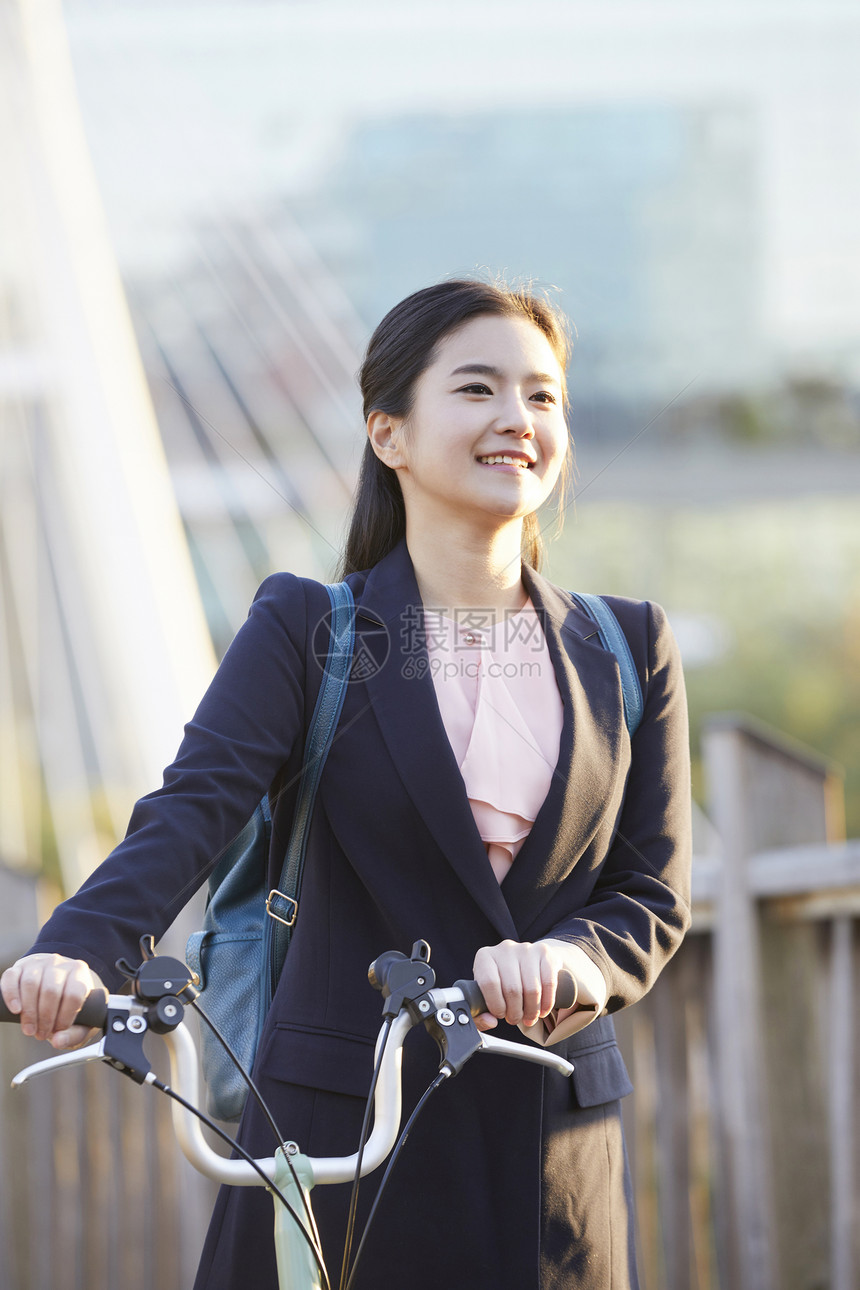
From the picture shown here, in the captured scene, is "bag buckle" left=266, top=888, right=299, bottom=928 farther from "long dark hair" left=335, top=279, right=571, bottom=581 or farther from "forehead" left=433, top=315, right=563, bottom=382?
"forehead" left=433, top=315, right=563, bottom=382

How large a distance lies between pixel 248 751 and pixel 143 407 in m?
2.82

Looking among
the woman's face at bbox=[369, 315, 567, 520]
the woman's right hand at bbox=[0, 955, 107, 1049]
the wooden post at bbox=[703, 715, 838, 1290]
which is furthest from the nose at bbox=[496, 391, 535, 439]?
the wooden post at bbox=[703, 715, 838, 1290]

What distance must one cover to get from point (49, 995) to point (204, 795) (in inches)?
9.3

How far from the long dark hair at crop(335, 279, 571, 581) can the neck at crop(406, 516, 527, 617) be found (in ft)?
0.31

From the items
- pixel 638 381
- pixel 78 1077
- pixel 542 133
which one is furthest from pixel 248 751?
pixel 542 133

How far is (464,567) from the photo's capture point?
1262 mm

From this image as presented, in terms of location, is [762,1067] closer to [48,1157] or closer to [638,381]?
[48,1157]

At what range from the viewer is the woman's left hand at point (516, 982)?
0.94 meters

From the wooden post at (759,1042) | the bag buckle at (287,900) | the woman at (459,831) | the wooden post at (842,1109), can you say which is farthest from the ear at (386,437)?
the wooden post at (842,1109)

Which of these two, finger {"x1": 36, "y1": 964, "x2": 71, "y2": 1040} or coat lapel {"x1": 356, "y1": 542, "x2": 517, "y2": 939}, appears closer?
finger {"x1": 36, "y1": 964, "x2": 71, "y2": 1040}

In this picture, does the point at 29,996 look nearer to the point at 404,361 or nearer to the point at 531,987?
the point at 531,987

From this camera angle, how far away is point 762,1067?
1931 mm

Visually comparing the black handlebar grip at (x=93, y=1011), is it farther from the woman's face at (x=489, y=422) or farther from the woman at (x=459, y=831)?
the woman's face at (x=489, y=422)

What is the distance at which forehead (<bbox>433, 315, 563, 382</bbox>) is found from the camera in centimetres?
122
